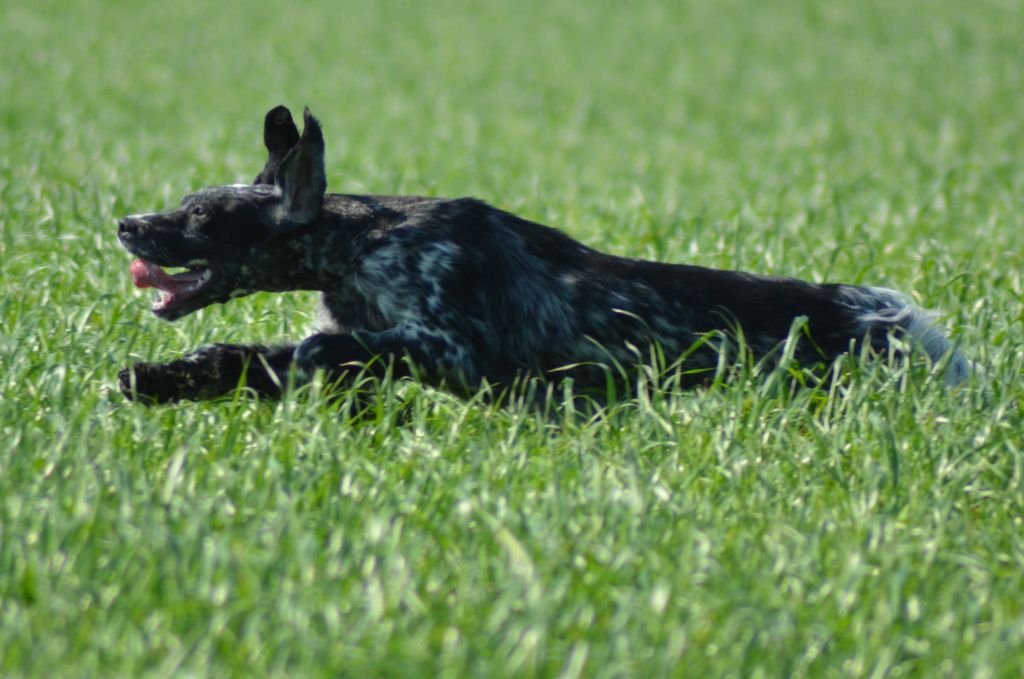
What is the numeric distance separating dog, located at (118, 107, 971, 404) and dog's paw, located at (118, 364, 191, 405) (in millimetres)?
157

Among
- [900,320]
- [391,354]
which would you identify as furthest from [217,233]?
[900,320]

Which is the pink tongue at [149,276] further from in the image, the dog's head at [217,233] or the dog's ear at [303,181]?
the dog's ear at [303,181]

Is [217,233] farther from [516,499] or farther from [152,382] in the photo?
[516,499]

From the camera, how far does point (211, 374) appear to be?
14.5ft

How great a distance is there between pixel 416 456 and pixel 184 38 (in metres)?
16.4

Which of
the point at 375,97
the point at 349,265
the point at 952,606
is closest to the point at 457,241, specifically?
the point at 349,265

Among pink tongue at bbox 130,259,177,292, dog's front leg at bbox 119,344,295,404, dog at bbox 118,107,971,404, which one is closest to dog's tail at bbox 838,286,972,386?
dog at bbox 118,107,971,404

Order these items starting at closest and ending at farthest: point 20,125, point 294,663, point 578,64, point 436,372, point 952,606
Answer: point 294,663 → point 952,606 → point 436,372 → point 20,125 → point 578,64

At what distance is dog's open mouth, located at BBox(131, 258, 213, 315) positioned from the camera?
4688 millimetres

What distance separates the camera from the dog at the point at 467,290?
4547 millimetres

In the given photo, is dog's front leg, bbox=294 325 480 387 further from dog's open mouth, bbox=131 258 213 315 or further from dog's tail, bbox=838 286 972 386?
dog's tail, bbox=838 286 972 386

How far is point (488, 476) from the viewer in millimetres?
3783

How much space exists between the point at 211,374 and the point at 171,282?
1.70ft

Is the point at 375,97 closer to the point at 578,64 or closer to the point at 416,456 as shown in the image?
the point at 578,64
